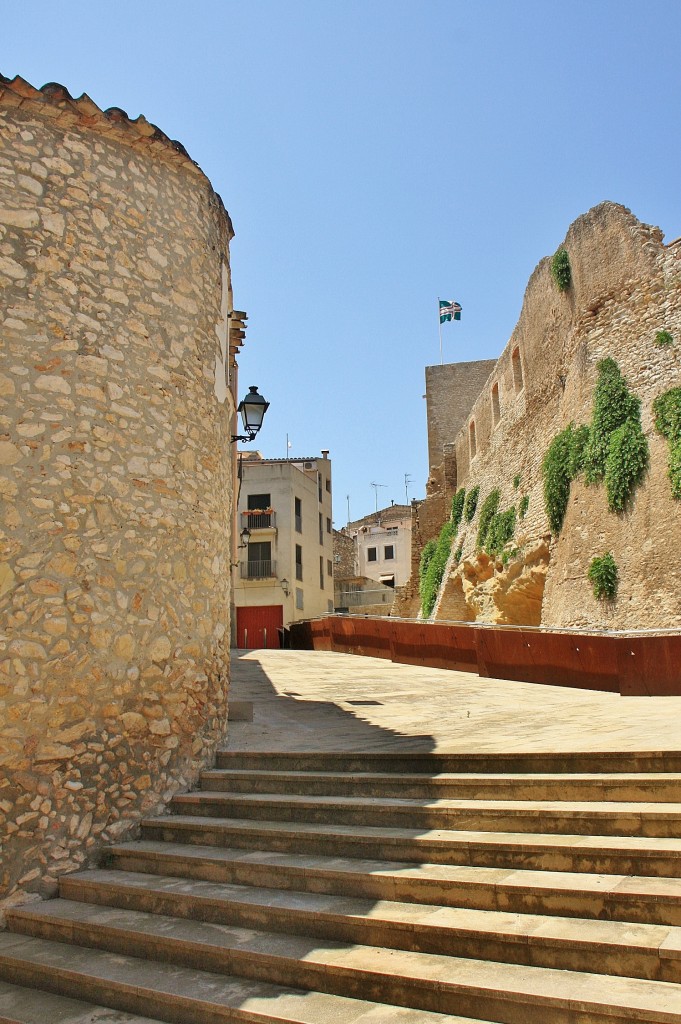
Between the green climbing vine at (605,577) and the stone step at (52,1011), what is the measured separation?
12388mm

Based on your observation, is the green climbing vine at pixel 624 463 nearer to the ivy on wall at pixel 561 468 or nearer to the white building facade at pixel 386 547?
the ivy on wall at pixel 561 468

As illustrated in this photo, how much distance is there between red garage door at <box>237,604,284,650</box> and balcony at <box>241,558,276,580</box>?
1.42 meters

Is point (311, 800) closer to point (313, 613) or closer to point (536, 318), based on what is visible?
point (536, 318)

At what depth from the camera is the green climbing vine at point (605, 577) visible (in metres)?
14.5

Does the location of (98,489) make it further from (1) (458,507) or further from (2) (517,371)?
(1) (458,507)

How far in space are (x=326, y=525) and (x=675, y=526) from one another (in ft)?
95.4

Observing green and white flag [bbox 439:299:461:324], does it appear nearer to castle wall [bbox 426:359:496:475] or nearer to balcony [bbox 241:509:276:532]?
→ castle wall [bbox 426:359:496:475]

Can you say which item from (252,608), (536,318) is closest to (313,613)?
(252,608)

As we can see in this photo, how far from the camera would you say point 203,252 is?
22.1 ft

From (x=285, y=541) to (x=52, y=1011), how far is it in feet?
105

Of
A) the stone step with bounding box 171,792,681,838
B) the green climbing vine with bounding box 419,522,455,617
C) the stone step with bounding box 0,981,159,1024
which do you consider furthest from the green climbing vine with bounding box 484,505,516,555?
the stone step with bounding box 0,981,159,1024

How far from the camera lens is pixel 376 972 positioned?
10.5ft

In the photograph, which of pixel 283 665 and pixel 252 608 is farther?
pixel 252 608

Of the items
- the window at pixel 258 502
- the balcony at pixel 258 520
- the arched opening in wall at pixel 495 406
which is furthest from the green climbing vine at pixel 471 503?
the window at pixel 258 502
